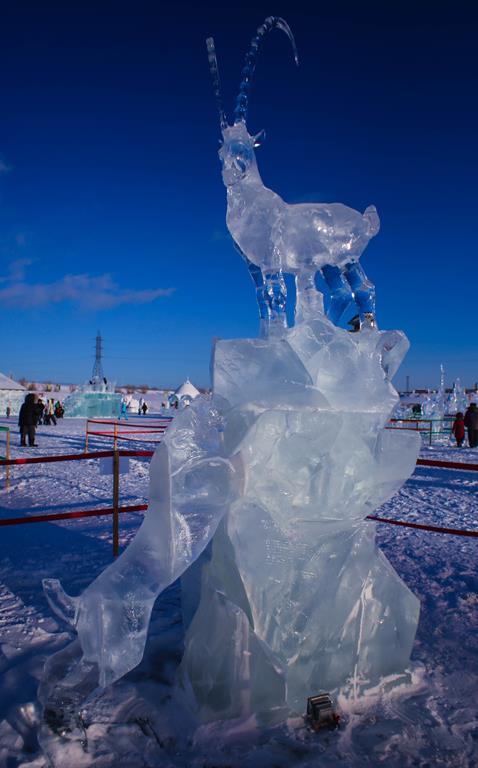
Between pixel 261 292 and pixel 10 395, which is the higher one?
pixel 10 395

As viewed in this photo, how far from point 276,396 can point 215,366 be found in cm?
42

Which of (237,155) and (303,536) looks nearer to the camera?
(303,536)

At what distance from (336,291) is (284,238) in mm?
496

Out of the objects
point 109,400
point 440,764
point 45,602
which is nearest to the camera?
point 440,764

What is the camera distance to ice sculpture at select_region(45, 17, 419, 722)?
2.52m

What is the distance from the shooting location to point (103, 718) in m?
2.54

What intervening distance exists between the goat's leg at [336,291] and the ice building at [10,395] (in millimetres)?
36983

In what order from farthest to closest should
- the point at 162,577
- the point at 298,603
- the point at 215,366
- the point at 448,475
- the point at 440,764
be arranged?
1. the point at 448,475
2. the point at 215,366
3. the point at 298,603
4. the point at 162,577
5. the point at 440,764

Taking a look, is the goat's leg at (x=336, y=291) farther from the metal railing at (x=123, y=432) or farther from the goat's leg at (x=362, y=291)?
the metal railing at (x=123, y=432)

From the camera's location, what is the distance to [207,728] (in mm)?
2467

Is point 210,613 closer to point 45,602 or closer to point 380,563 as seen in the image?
point 380,563

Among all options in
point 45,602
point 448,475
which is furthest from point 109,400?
point 45,602

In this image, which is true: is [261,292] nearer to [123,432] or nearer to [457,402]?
[123,432]

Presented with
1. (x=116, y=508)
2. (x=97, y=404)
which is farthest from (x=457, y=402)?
(x=116, y=508)
